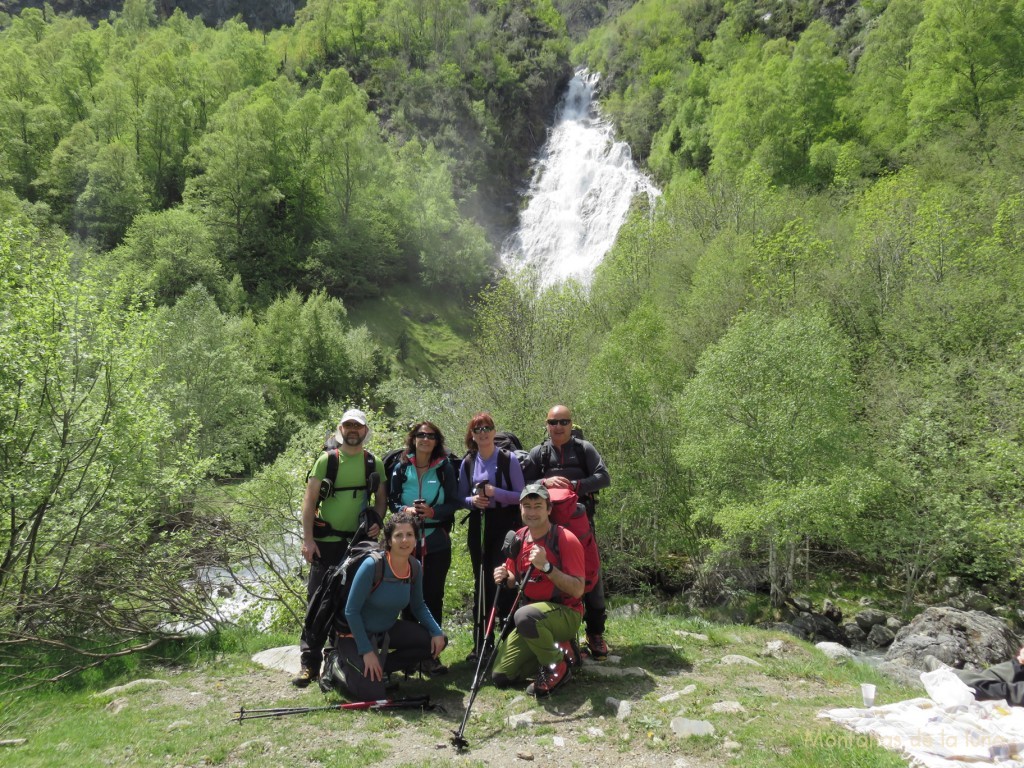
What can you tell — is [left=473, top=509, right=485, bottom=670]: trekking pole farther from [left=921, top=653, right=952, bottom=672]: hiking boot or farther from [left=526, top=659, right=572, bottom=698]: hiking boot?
[left=921, top=653, right=952, bottom=672]: hiking boot

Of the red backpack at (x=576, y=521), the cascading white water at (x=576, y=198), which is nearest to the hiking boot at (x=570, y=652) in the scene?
the red backpack at (x=576, y=521)

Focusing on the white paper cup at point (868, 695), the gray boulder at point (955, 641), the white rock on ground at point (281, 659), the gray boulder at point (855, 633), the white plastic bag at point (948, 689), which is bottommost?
the gray boulder at point (855, 633)

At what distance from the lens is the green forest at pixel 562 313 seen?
1029cm

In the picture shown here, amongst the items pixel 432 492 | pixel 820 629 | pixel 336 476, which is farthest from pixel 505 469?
pixel 820 629

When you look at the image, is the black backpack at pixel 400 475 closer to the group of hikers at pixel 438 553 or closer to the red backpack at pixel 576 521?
the group of hikers at pixel 438 553

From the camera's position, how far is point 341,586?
5.77 m

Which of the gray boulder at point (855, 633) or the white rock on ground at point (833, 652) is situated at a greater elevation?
the white rock on ground at point (833, 652)

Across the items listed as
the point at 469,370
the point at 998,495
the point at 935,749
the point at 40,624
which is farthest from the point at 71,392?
the point at 998,495

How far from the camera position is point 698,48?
67688 mm

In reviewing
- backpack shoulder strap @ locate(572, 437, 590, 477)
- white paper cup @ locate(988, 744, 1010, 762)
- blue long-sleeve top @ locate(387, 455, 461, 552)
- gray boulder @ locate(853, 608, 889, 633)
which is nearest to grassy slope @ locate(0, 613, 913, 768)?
white paper cup @ locate(988, 744, 1010, 762)

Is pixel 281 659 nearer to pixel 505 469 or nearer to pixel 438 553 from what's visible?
pixel 438 553

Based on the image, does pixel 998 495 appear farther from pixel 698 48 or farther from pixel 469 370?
pixel 698 48

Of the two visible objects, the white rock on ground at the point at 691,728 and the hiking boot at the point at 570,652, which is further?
the hiking boot at the point at 570,652

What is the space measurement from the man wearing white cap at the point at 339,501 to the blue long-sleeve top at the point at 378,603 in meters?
0.67
